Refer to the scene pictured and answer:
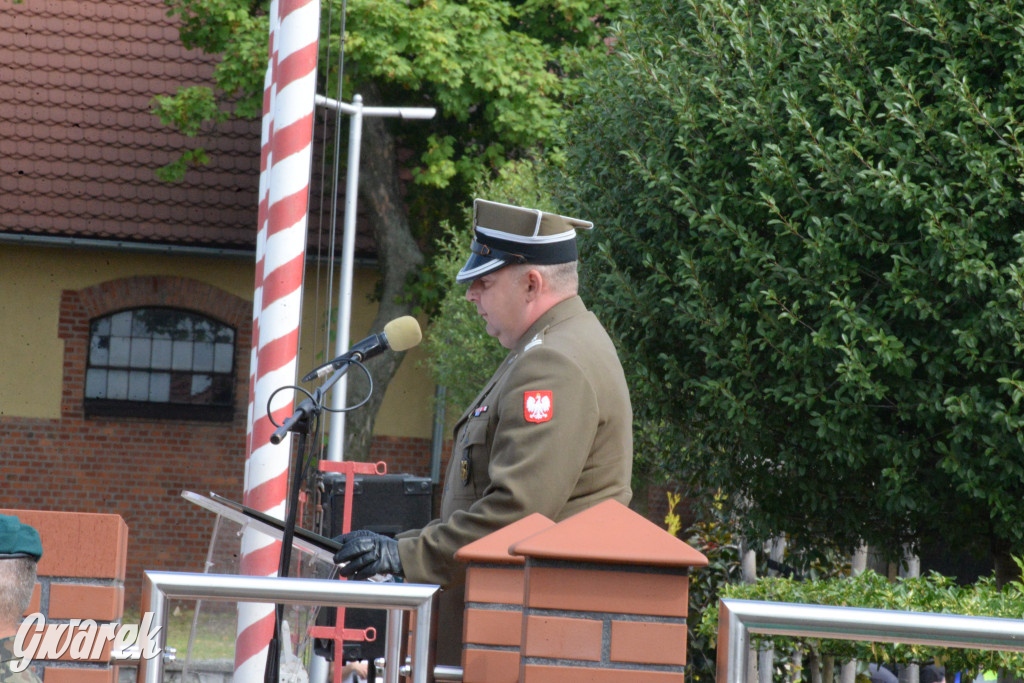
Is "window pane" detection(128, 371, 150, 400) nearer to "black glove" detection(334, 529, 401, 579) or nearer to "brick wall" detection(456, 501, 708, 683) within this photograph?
"black glove" detection(334, 529, 401, 579)

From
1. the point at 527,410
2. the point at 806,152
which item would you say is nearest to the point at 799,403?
the point at 806,152

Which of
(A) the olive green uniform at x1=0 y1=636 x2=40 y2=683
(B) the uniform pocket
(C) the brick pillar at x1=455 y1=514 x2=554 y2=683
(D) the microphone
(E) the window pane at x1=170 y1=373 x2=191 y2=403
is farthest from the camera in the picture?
(E) the window pane at x1=170 y1=373 x2=191 y2=403

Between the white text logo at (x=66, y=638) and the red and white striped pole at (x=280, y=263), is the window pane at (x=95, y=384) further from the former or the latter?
the white text logo at (x=66, y=638)

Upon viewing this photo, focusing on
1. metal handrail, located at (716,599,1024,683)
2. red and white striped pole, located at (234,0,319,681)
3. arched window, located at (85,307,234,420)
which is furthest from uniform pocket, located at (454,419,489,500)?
arched window, located at (85,307,234,420)

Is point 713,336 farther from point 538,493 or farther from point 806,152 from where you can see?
point 538,493

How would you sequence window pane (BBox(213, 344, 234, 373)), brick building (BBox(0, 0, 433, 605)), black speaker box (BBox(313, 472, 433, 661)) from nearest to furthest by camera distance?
black speaker box (BBox(313, 472, 433, 661)), brick building (BBox(0, 0, 433, 605)), window pane (BBox(213, 344, 234, 373))

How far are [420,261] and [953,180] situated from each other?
10.3 metres

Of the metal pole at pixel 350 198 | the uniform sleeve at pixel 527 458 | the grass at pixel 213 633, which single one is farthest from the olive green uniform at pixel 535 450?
the metal pole at pixel 350 198

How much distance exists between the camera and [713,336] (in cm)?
657

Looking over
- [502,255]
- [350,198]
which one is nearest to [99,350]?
[350,198]

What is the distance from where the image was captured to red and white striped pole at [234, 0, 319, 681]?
199 inches

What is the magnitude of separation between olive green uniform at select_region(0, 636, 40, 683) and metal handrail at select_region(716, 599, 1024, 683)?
4.99 feet

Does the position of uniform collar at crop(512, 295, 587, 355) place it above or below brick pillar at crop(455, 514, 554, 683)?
above

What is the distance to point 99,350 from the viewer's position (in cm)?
1559
